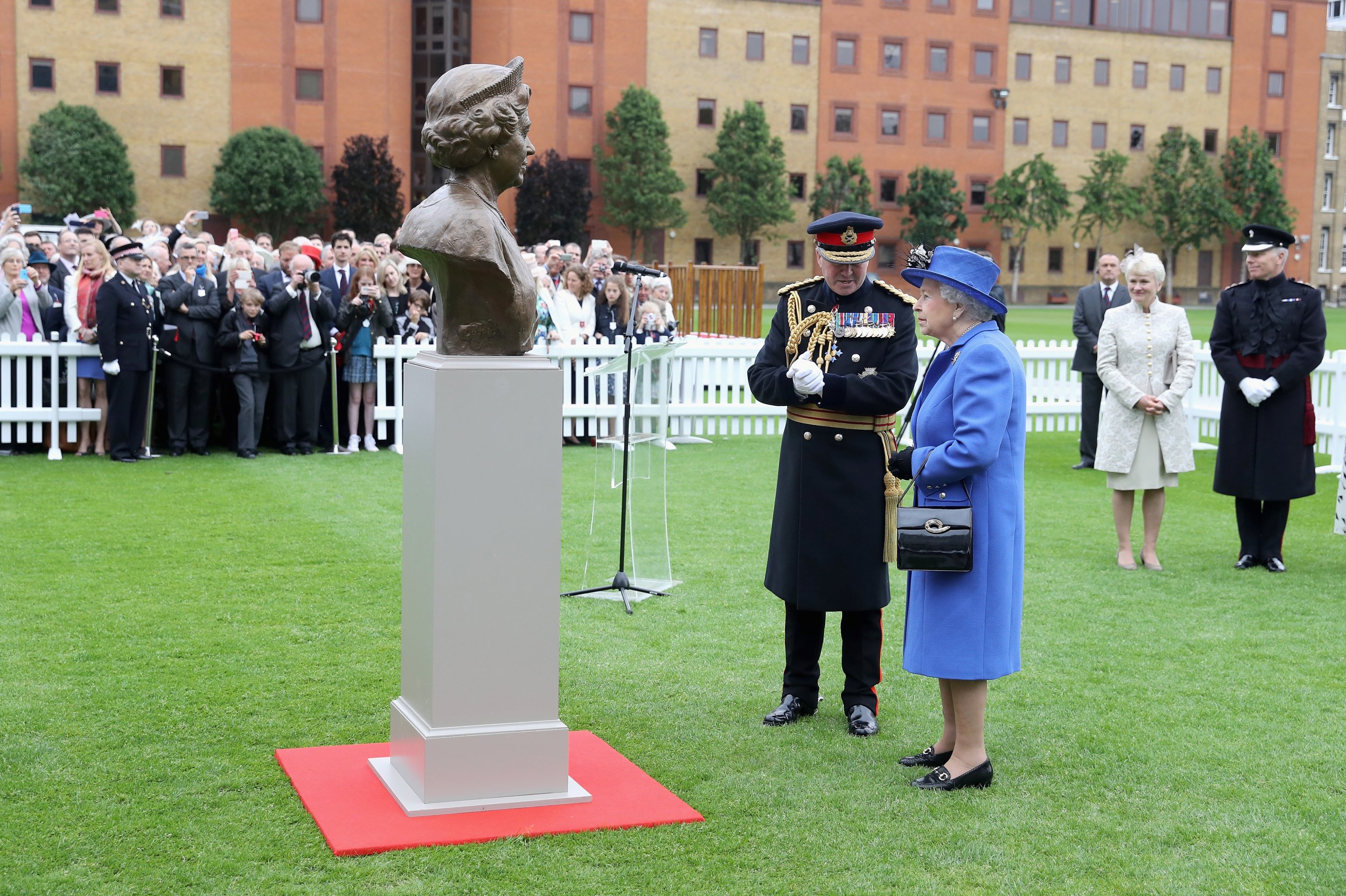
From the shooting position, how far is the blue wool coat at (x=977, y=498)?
15.3 ft

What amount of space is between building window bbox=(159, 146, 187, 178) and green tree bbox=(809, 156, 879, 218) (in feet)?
87.9

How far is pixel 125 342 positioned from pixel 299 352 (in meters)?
1.67

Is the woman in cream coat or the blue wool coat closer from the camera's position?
the blue wool coat

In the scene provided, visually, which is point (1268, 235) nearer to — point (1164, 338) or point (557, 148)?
point (1164, 338)

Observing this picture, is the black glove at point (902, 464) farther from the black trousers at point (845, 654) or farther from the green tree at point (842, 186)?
the green tree at point (842, 186)

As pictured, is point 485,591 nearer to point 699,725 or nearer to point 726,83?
point 699,725

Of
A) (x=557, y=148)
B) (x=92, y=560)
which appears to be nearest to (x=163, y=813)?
(x=92, y=560)

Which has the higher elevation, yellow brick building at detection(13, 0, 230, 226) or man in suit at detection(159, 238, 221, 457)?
yellow brick building at detection(13, 0, 230, 226)

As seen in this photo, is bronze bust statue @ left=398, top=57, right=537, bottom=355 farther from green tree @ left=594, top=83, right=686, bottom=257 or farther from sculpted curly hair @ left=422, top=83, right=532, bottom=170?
green tree @ left=594, top=83, right=686, bottom=257

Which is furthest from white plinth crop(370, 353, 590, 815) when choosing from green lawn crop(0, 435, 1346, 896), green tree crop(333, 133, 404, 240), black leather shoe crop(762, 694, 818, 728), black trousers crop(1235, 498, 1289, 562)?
green tree crop(333, 133, 404, 240)

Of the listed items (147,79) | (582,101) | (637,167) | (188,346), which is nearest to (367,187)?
(147,79)

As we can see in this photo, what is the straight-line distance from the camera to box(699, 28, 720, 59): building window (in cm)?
5941

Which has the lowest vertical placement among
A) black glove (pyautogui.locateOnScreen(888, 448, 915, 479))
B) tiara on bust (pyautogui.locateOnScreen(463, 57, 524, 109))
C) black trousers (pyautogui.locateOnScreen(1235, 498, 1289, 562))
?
black trousers (pyautogui.locateOnScreen(1235, 498, 1289, 562))

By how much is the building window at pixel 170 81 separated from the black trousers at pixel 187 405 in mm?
41405
